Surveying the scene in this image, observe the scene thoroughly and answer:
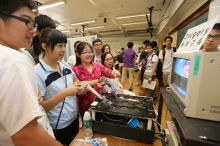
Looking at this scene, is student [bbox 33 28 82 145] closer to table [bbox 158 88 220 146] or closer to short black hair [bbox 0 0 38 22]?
short black hair [bbox 0 0 38 22]

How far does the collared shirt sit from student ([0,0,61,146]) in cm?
39

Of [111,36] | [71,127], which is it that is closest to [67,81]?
[71,127]

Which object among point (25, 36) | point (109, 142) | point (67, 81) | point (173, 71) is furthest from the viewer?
point (67, 81)

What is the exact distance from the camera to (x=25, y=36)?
445 mm

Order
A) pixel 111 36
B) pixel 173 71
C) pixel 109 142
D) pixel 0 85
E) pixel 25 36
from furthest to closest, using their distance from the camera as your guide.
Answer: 1. pixel 111 36
2. pixel 173 71
3. pixel 109 142
4. pixel 25 36
5. pixel 0 85

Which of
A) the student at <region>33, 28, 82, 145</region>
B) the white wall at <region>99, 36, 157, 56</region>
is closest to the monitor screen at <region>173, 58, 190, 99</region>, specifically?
the student at <region>33, 28, 82, 145</region>

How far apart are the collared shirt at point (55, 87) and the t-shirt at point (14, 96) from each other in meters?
0.44

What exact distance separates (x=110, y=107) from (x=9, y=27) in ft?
2.12

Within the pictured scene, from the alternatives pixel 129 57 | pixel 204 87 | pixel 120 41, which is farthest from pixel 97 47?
pixel 120 41

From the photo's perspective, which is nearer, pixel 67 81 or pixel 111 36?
pixel 67 81

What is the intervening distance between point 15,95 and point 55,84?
0.50m

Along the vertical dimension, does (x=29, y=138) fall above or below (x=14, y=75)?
below

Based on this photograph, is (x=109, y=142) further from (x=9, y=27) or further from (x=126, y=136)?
(x=9, y=27)

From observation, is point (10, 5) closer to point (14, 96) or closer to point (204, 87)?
point (14, 96)
